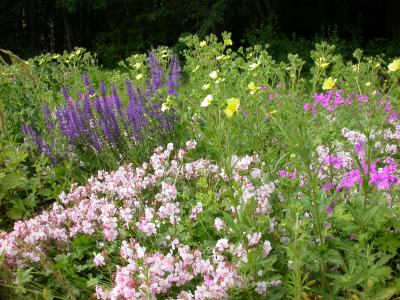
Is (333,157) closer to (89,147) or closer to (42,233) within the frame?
(42,233)

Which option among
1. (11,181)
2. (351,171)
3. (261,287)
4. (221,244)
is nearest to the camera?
(261,287)

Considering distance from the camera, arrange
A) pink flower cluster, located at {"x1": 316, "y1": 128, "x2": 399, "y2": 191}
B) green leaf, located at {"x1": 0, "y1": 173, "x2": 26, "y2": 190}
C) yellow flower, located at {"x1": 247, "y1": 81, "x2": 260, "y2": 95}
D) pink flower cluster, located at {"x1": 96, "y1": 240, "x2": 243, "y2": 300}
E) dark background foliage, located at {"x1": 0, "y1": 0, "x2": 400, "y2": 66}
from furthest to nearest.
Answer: dark background foliage, located at {"x1": 0, "y1": 0, "x2": 400, "y2": 66}, green leaf, located at {"x1": 0, "y1": 173, "x2": 26, "y2": 190}, yellow flower, located at {"x1": 247, "y1": 81, "x2": 260, "y2": 95}, pink flower cluster, located at {"x1": 316, "y1": 128, "x2": 399, "y2": 191}, pink flower cluster, located at {"x1": 96, "y1": 240, "x2": 243, "y2": 300}

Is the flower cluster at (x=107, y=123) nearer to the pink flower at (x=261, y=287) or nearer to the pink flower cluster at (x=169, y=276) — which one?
the pink flower cluster at (x=169, y=276)

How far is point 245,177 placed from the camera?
258 cm

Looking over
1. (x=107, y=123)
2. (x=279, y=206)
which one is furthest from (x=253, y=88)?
(x=107, y=123)

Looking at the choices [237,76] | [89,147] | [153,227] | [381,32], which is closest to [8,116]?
[89,147]

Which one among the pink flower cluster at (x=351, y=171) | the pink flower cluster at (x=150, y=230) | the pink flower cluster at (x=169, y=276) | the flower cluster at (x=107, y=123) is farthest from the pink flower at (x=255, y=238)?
the flower cluster at (x=107, y=123)

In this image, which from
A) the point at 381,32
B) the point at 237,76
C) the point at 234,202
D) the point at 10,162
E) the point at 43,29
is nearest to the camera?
the point at 234,202

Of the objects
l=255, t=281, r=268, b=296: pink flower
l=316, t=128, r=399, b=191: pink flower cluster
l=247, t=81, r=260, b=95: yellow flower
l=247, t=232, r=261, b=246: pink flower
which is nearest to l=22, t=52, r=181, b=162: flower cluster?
l=247, t=81, r=260, b=95: yellow flower

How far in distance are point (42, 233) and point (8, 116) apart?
8.19 ft

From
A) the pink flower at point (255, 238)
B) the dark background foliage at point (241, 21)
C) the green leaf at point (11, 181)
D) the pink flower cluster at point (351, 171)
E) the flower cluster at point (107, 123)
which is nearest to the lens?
the pink flower at point (255, 238)

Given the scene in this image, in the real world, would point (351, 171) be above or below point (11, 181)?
below

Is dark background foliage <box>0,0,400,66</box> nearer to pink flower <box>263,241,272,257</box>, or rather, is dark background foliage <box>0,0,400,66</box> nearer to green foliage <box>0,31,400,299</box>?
green foliage <box>0,31,400,299</box>

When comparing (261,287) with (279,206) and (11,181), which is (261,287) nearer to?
(279,206)
